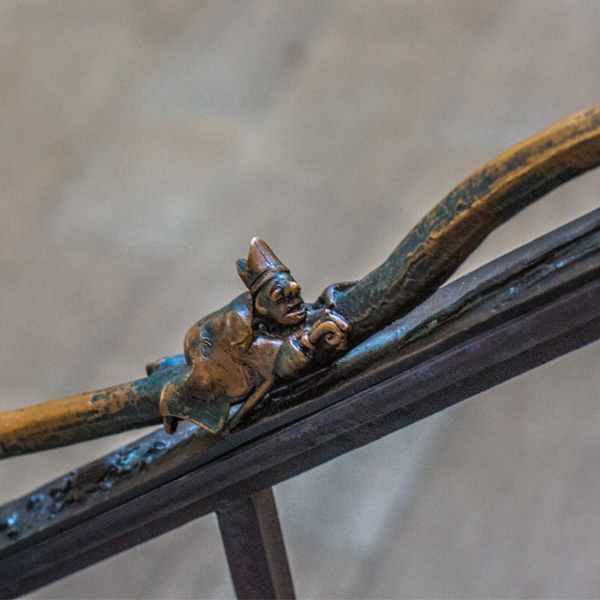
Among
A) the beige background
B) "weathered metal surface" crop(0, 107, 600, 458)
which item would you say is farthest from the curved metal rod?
the beige background

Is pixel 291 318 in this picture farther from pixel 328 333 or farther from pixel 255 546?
pixel 255 546

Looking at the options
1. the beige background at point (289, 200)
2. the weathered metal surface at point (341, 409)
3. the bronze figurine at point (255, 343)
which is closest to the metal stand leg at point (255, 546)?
the weathered metal surface at point (341, 409)

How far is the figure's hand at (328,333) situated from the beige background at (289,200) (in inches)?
30.6

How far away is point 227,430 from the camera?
0.59 meters

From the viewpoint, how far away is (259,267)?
0.52 metres

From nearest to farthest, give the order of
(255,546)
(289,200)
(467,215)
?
(467,215)
(255,546)
(289,200)

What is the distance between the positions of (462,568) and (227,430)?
717 mm

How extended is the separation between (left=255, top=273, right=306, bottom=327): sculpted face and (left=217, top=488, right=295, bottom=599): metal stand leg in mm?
195

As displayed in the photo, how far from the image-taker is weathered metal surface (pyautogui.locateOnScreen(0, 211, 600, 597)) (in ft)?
1.63

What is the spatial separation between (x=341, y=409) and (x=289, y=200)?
1.07 m

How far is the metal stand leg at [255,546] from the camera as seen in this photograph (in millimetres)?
686

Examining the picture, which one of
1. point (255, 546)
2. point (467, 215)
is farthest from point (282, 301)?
point (255, 546)

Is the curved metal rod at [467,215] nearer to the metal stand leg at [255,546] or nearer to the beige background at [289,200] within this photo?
the metal stand leg at [255,546]

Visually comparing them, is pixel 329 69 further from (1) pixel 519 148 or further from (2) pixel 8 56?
(1) pixel 519 148
